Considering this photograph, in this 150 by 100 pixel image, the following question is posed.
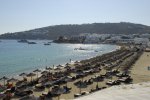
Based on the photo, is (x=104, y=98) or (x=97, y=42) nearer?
(x=104, y=98)

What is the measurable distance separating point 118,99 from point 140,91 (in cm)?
233

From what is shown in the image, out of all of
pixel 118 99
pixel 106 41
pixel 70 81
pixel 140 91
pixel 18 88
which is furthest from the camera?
pixel 106 41

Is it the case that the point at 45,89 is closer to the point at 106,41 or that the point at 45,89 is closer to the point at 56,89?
the point at 56,89

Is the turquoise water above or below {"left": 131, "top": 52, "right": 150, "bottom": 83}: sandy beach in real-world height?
below

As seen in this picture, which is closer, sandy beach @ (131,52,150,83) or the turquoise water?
sandy beach @ (131,52,150,83)

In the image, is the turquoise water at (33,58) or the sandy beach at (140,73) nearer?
the sandy beach at (140,73)

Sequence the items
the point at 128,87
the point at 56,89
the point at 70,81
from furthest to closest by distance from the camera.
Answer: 1. the point at 70,81
2. the point at 56,89
3. the point at 128,87

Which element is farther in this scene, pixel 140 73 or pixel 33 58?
pixel 33 58

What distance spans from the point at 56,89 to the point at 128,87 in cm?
1281

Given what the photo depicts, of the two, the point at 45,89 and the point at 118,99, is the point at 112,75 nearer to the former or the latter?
the point at 45,89

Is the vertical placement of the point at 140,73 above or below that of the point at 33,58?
above

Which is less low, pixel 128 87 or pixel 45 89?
pixel 128 87

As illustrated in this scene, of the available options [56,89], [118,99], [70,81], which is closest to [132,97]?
[118,99]

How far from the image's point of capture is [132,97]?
15336 mm
